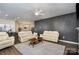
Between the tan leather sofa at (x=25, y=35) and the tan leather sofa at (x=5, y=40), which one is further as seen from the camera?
the tan leather sofa at (x=25, y=35)

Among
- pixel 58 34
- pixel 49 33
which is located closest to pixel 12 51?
pixel 49 33

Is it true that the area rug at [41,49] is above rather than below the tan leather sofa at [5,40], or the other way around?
below

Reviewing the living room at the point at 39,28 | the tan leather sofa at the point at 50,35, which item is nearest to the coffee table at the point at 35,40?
the living room at the point at 39,28

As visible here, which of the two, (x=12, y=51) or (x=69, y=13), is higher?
(x=69, y=13)

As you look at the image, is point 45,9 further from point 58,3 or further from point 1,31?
point 1,31

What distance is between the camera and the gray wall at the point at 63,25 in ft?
6.91

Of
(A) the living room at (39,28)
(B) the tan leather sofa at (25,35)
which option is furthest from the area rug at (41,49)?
(B) the tan leather sofa at (25,35)

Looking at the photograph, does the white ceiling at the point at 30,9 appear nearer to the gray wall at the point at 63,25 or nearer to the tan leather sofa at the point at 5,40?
the gray wall at the point at 63,25

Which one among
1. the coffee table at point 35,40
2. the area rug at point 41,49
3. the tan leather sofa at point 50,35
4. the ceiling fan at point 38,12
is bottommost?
the area rug at point 41,49

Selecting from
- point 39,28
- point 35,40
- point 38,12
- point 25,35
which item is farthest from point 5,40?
point 38,12

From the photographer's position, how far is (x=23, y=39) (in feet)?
7.07

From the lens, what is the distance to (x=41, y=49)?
2.14 meters

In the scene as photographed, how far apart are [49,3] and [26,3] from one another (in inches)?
22.7

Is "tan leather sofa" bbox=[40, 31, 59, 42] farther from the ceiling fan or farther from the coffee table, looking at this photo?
the ceiling fan
